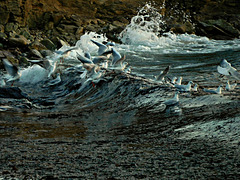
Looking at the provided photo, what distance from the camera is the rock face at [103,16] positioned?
69.0 ft

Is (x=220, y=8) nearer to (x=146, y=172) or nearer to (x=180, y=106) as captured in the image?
(x=180, y=106)

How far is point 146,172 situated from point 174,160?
447 mm

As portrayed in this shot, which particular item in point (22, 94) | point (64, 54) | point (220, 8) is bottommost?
point (22, 94)

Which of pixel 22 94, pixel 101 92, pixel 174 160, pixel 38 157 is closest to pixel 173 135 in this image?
pixel 174 160

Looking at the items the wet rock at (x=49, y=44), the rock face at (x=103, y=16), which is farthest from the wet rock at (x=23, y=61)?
the rock face at (x=103, y=16)

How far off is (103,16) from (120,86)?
63.8 feet

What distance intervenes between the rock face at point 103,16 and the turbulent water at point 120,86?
12.2ft

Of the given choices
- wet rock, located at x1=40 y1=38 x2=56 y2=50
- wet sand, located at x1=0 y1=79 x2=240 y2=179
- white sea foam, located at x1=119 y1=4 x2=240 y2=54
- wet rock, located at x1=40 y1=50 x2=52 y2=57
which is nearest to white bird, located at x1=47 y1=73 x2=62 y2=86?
wet sand, located at x1=0 y1=79 x2=240 y2=179

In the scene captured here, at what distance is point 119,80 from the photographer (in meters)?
8.79

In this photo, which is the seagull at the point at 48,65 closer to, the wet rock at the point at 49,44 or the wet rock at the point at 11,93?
the wet rock at the point at 11,93

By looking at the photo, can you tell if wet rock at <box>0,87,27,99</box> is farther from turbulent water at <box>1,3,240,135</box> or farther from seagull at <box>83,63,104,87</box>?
seagull at <box>83,63,104,87</box>

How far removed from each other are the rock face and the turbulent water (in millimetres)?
3731

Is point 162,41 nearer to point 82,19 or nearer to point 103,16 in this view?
point 82,19

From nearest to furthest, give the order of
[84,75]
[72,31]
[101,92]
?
[101,92], [84,75], [72,31]
